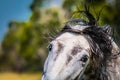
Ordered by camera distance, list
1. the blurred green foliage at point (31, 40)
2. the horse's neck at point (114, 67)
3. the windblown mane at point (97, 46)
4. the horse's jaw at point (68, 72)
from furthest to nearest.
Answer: the blurred green foliage at point (31, 40) → the horse's neck at point (114, 67) → the windblown mane at point (97, 46) → the horse's jaw at point (68, 72)

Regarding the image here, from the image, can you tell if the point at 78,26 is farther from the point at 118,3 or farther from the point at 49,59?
the point at 118,3

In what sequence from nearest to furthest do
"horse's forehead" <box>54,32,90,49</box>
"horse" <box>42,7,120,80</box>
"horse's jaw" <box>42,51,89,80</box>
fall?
"horse's jaw" <box>42,51,89,80</box> → "horse" <box>42,7,120,80</box> → "horse's forehead" <box>54,32,90,49</box>

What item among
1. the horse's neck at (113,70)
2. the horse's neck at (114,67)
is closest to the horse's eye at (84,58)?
the horse's neck at (113,70)

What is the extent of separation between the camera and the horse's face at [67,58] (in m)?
5.92

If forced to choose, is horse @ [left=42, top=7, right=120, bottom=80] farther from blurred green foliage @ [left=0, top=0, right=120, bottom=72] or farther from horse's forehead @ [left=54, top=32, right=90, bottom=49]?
blurred green foliage @ [left=0, top=0, right=120, bottom=72]

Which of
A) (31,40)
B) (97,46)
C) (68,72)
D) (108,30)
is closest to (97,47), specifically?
(97,46)

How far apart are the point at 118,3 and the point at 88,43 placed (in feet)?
112

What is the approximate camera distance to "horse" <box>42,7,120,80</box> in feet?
19.6

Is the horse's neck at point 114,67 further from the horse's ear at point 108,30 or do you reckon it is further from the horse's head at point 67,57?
the horse's head at point 67,57

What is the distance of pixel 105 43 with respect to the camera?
659 centimetres

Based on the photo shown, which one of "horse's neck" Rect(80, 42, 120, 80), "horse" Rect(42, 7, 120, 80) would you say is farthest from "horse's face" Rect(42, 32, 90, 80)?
"horse's neck" Rect(80, 42, 120, 80)

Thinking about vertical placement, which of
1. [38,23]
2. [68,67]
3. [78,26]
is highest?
[38,23]

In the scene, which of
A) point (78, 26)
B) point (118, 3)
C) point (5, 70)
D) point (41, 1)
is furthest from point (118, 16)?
point (5, 70)

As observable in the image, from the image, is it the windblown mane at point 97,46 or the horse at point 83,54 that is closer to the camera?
the horse at point 83,54
